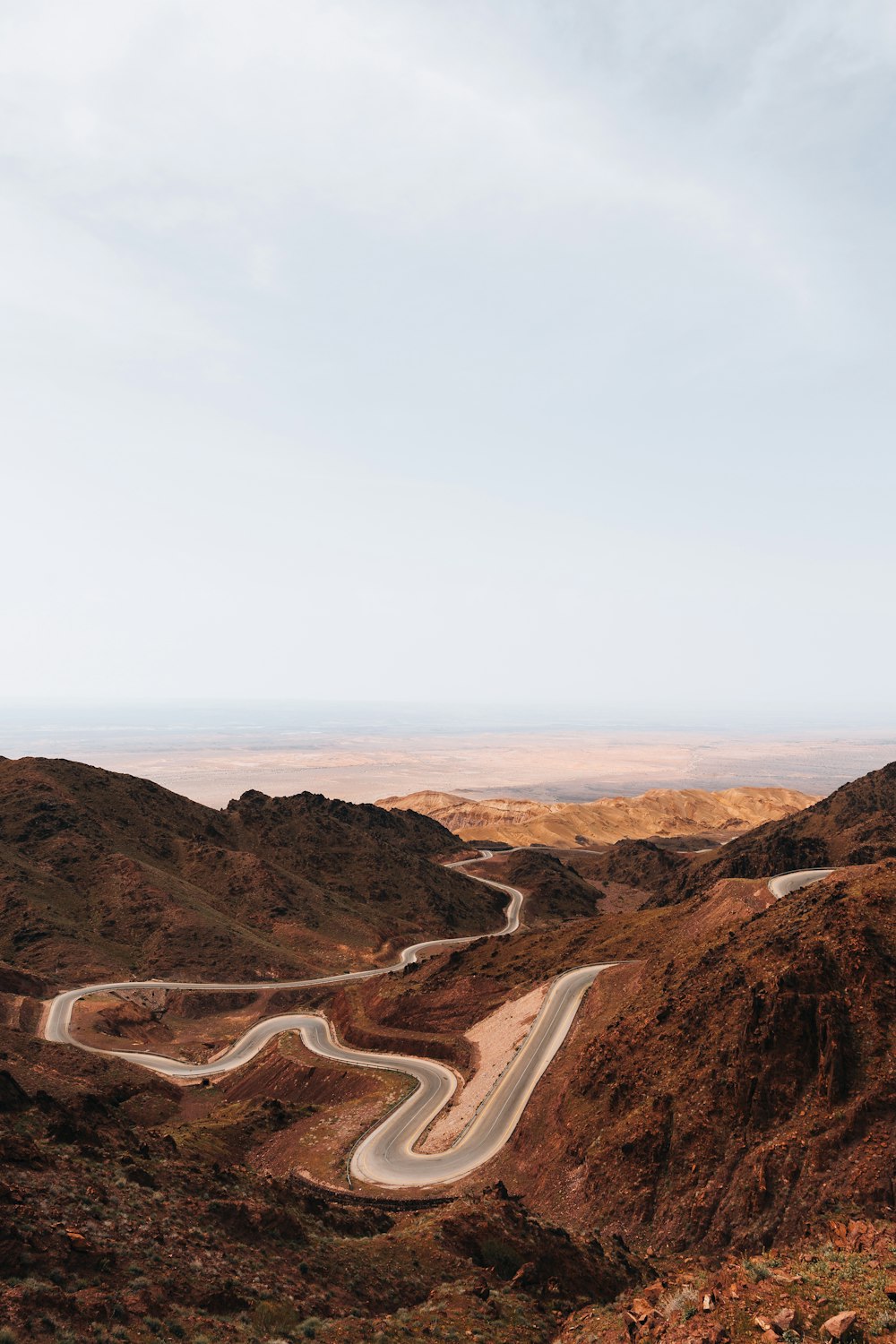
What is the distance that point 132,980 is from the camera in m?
85.4

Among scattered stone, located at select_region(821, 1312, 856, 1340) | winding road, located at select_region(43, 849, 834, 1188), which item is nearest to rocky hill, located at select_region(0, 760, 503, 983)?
winding road, located at select_region(43, 849, 834, 1188)

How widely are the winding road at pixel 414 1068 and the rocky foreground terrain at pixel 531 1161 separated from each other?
1.55m

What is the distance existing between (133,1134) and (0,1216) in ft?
52.7

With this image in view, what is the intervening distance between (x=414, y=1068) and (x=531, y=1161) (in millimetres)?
19150

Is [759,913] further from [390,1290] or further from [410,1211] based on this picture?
[390,1290]

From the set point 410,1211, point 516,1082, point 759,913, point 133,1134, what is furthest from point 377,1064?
point 759,913

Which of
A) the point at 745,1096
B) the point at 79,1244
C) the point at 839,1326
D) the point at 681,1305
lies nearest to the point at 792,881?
the point at 745,1096

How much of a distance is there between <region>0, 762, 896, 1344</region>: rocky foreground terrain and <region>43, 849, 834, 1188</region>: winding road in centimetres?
155

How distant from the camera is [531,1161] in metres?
40.2

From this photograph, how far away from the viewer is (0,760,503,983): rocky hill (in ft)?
300

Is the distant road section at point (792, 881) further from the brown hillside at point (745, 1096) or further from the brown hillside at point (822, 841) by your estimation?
the brown hillside at point (822, 841)

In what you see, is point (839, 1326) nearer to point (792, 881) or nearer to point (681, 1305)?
point (681, 1305)

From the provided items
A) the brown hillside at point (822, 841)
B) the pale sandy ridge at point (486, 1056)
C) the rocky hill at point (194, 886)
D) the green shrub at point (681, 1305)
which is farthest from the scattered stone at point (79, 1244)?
the brown hillside at point (822, 841)

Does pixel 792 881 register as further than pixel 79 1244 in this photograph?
Yes
